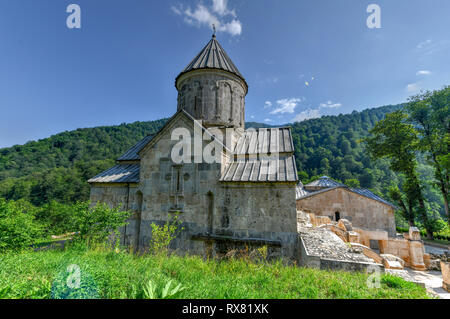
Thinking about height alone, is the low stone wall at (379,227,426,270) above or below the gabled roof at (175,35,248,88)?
below

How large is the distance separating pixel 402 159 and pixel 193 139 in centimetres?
1980

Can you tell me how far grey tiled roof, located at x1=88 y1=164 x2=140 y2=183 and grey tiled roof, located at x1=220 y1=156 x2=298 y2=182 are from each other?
12.6ft

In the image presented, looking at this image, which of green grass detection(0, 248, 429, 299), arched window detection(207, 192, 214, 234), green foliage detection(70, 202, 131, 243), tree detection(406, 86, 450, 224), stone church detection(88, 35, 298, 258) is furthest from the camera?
tree detection(406, 86, 450, 224)

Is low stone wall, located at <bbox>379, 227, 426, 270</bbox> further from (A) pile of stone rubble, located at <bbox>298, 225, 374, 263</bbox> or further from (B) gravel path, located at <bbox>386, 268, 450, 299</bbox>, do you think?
(A) pile of stone rubble, located at <bbox>298, 225, 374, 263</bbox>

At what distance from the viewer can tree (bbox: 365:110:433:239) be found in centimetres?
1591

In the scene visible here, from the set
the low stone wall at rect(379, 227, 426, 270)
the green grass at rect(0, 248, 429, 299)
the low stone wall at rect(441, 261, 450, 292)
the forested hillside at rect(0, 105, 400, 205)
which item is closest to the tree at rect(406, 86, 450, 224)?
the low stone wall at rect(379, 227, 426, 270)

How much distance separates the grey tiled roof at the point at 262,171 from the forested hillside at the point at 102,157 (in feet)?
110

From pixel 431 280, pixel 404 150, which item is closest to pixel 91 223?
pixel 431 280

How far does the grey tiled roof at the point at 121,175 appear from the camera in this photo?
7535 millimetres

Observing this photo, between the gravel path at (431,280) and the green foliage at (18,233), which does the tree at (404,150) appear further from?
the green foliage at (18,233)

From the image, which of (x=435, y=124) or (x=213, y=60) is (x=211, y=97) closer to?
(x=213, y=60)

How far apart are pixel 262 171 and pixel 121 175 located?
6.04 meters
